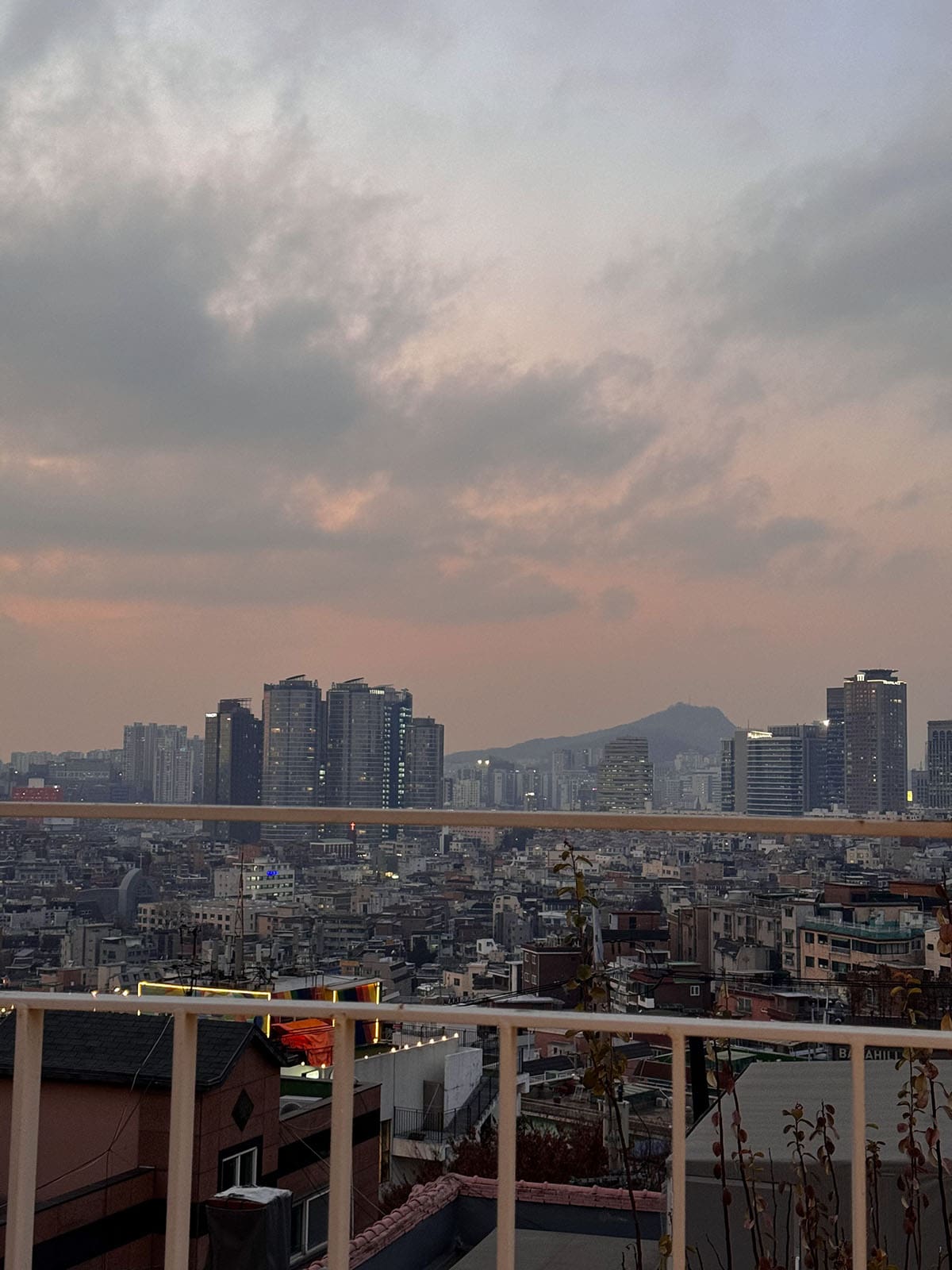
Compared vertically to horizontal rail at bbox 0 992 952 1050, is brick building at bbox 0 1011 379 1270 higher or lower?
lower

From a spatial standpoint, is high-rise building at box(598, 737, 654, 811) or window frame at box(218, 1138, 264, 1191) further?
high-rise building at box(598, 737, 654, 811)

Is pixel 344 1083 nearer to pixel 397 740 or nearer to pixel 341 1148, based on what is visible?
pixel 341 1148

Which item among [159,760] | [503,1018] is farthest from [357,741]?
[503,1018]

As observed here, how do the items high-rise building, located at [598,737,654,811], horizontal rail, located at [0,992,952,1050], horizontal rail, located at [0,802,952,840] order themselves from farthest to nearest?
high-rise building, located at [598,737,654,811] < horizontal rail, located at [0,802,952,840] < horizontal rail, located at [0,992,952,1050]

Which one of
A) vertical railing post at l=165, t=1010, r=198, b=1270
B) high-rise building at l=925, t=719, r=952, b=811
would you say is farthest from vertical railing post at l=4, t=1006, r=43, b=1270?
high-rise building at l=925, t=719, r=952, b=811

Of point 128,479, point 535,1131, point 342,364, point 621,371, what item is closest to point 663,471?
point 621,371

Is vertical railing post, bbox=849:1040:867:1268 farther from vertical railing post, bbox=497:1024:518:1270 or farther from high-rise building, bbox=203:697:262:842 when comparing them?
high-rise building, bbox=203:697:262:842
